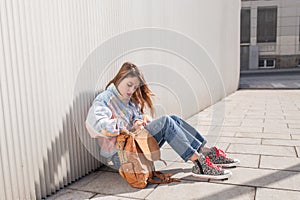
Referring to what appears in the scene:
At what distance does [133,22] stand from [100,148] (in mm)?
1711

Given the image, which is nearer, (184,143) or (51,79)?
(51,79)

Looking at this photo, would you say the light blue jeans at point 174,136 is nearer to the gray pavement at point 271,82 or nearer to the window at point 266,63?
the gray pavement at point 271,82

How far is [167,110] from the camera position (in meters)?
5.34

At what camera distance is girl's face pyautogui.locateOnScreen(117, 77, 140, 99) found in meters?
3.00

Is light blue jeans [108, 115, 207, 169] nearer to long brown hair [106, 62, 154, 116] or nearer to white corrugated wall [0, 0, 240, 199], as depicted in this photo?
long brown hair [106, 62, 154, 116]

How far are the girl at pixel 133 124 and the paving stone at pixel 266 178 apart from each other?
0.44ft

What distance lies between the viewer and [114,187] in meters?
2.89

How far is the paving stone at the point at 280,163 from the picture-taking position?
3.32 meters

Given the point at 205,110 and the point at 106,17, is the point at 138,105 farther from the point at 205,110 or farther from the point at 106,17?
the point at 205,110

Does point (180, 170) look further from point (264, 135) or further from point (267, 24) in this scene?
point (267, 24)

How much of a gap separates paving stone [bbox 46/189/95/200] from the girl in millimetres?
430

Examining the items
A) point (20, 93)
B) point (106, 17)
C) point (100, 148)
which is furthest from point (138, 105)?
point (20, 93)

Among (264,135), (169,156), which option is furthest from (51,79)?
(264,135)

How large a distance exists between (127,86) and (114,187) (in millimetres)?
932
